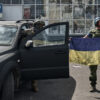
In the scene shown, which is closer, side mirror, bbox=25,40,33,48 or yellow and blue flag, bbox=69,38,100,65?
side mirror, bbox=25,40,33,48

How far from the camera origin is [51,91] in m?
8.08

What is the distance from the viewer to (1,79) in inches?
241

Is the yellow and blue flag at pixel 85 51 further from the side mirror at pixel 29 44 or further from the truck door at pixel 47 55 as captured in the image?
the side mirror at pixel 29 44

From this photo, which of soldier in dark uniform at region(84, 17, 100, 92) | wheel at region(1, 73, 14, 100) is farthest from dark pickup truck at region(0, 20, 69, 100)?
soldier in dark uniform at region(84, 17, 100, 92)

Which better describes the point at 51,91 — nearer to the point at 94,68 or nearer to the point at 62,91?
the point at 62,91

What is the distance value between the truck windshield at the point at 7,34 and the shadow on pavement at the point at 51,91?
130 centimetres

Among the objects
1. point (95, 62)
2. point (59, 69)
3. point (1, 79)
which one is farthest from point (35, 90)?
point (1, 79)

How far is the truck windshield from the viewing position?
283 inches

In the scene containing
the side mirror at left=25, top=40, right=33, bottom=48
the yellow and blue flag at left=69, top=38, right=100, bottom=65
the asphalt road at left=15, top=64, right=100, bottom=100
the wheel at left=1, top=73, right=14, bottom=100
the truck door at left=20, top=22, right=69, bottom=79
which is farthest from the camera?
the yellow and blue flag at left=69, top=38, right=100, bottom=65

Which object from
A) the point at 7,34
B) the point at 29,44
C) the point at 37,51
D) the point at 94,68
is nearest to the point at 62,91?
the point at 94,68

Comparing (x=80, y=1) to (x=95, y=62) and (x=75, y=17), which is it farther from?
(x=95, y=62)

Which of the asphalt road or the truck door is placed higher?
the truck door

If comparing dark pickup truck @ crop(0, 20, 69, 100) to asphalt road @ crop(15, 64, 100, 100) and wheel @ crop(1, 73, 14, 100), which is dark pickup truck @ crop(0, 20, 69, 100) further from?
asphalt road @ crop(15, 64, 100, 100)

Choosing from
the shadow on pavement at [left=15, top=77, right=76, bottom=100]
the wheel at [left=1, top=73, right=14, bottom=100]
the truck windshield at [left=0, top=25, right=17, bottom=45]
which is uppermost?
the truck windshield at [left=0, top=25, right=17, bottom=45]
